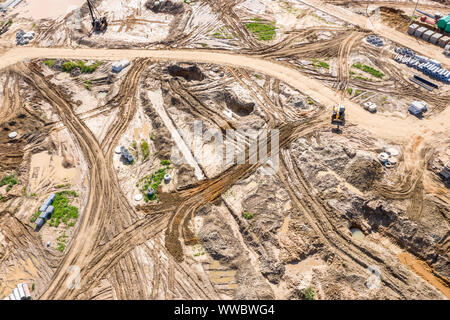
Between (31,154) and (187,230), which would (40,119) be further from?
(187,230)

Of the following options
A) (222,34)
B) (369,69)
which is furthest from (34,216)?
(369,69)

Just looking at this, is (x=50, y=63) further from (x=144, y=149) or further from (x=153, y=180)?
(x=153, y=180)

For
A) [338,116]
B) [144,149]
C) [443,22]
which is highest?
[443,22]

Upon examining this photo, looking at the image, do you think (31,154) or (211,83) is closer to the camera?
(31,154)

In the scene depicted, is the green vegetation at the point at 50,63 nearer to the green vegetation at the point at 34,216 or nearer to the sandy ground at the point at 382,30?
the green vegetation at the point at 34,216

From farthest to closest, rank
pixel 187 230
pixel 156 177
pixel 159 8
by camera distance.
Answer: pixel 159 8 < pixel 156 177 < pixel 187 230

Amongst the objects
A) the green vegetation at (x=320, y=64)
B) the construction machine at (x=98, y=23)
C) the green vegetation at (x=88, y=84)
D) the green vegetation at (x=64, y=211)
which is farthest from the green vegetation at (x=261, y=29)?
the green vegetation at (x=64, y=211)

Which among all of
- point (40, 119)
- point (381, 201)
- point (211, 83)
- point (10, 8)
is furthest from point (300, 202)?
point (10, 8)
